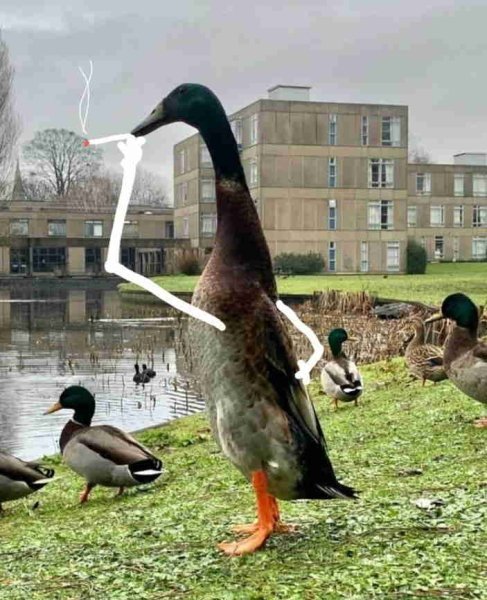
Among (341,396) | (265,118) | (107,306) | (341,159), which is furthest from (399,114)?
(341,396)

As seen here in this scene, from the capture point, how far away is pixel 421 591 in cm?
384

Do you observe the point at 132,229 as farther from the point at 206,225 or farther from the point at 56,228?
the point at 206,225

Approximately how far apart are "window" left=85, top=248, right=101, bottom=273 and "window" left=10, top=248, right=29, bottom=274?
5236 mm

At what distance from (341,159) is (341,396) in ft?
190

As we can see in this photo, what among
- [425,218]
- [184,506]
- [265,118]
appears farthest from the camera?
[425,218]

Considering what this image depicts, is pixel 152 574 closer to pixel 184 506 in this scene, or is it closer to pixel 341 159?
pixel 184 506

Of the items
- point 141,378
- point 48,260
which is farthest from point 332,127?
point 141,378

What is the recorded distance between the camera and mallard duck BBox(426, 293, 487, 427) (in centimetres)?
809

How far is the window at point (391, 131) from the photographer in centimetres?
6881

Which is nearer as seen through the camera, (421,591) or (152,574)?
(421,591)

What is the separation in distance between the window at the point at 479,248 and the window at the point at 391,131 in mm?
27180

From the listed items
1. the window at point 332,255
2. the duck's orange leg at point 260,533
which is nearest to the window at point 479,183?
the window at point 332,255

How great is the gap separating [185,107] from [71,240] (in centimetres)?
7722

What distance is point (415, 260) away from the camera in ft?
232
